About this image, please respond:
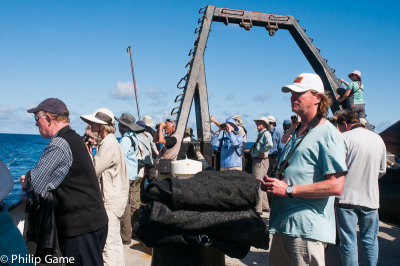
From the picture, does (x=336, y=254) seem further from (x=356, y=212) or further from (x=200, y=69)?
(x=200, y=69)

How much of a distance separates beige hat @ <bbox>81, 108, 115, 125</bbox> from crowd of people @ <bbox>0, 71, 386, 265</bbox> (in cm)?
1

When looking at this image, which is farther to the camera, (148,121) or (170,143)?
(148,121)

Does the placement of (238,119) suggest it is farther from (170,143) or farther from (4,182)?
(4,182)

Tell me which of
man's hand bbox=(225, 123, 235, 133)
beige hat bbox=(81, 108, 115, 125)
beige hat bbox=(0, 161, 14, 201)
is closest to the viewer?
beige hat bbox=(0, 161, 14, 201)

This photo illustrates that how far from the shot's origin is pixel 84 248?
276cm

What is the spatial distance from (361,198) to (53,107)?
3.28 m

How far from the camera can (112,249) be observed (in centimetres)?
372

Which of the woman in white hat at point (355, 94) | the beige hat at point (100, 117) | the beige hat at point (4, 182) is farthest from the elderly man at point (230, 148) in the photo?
the beige hat at point (4, 182)

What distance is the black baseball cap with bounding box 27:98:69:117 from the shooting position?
290 cm

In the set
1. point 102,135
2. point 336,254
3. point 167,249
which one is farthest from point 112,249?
point 336,254

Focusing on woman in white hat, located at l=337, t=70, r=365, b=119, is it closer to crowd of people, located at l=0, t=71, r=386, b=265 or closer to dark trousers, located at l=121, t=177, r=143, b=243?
crowd of people, located at l=0, t=71, r=386, b=265

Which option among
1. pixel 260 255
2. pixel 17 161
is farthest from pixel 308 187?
pixel 17 161

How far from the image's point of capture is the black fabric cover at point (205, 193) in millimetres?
1648

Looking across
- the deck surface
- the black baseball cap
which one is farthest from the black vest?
the deck surface
